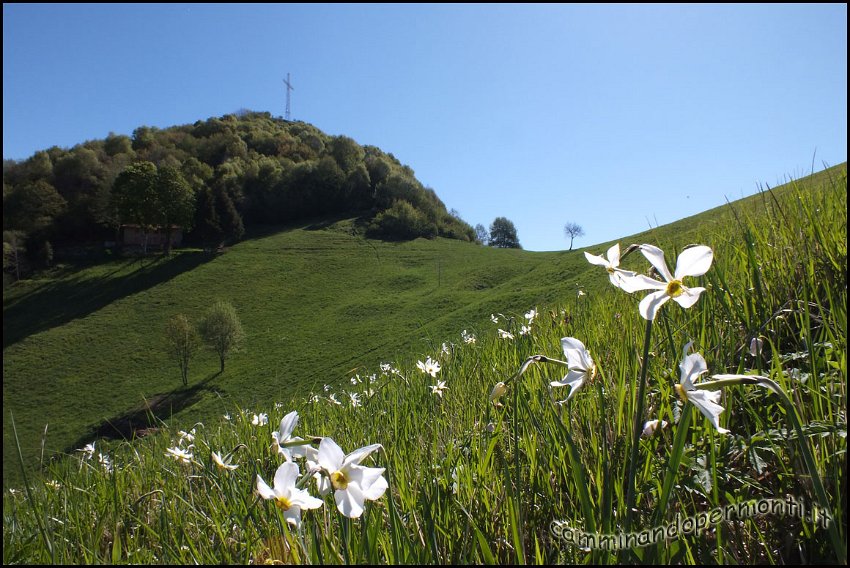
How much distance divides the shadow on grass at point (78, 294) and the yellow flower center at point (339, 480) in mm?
54049

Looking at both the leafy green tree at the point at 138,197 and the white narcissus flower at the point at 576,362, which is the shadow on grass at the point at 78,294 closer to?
the leafy green tree at the point at 138,197

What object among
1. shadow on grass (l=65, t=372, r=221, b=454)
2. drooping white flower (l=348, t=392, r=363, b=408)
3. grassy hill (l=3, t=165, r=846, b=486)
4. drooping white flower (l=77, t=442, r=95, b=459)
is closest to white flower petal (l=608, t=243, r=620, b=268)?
drooping white flower (l=348, t=392, r=363, b=408)

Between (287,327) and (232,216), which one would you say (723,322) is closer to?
(287,327)

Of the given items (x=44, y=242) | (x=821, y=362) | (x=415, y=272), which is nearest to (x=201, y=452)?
(x=821, y=362)

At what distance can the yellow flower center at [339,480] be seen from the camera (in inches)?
45.3

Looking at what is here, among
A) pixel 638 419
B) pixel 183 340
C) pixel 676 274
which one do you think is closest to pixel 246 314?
pixel 183 340

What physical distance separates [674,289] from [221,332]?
37860 mm

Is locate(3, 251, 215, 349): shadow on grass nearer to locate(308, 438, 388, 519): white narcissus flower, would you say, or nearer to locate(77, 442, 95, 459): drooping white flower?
locate(77, 442, 95, 459): drooping white flower

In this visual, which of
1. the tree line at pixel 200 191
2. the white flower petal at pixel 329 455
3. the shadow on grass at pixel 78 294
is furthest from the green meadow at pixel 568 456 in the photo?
the tree line at pixel 200 191

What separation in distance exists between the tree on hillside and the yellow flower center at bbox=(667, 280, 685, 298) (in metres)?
98.7

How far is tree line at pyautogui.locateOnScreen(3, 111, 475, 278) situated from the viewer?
203 ft

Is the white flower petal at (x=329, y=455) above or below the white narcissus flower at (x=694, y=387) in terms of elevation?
below

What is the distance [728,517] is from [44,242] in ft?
263

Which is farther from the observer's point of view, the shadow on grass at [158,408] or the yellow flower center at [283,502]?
the shadow on grass at [158,408]
